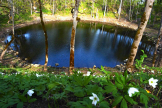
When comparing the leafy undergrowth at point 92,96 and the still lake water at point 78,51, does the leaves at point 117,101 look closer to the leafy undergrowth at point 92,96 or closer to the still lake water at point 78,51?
the leafy undergrowth at point 92,96

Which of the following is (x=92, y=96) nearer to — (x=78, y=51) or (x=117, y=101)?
(x=117, y=101)

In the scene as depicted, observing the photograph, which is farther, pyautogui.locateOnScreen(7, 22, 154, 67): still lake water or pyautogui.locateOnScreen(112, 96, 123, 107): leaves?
pyautogui.locateOnScreen(7, 22, 154, 67): still lake water

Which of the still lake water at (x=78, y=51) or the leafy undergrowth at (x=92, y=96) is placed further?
the still lake water at (x=78, y=51)

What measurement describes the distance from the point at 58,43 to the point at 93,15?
89.2 ft

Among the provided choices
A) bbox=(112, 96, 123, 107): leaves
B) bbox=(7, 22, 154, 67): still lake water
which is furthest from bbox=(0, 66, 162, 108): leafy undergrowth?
bbox=(7, 22, 154, 67): still lake water

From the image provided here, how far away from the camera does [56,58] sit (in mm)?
15609

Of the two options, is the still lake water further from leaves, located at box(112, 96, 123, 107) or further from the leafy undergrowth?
leaves, located at box(112, 96, 123, 107)

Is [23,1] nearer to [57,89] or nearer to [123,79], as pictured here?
[57,89]

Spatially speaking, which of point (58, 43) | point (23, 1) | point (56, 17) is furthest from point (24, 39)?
point (56, 17)

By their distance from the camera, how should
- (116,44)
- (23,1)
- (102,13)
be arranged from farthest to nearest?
(102,13)
(116,44)
(23,1)

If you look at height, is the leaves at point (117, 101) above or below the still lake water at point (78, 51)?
above

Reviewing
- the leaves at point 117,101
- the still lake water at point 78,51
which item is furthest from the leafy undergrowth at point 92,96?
the still lake water at point 78,51

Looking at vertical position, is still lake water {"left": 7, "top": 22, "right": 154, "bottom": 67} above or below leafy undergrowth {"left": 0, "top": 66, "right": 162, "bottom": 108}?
below

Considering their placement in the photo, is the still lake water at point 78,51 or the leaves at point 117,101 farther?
the still lake water at point 78,51
